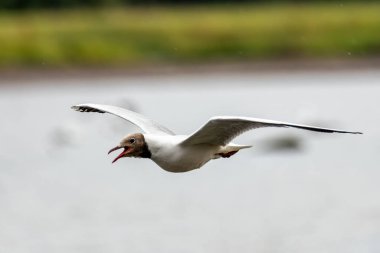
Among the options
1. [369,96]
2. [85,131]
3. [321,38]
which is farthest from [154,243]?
[321,38]

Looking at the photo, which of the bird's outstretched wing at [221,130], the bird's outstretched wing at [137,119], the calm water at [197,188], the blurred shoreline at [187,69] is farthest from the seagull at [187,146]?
the blurred shoreline at [187,69]

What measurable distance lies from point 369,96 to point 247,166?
12.3 m

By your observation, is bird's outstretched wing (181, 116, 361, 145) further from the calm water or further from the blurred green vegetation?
the blurred green vegetation

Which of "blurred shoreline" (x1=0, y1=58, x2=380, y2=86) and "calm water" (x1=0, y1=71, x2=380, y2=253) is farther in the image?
"blurred shoreline" (x1=0, y1=58, x2=380, y2=86)

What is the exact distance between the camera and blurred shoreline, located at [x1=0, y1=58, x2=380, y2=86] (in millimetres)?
43250

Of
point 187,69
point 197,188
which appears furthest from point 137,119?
point 187,69

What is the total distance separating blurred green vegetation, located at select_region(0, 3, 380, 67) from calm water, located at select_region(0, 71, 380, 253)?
14.5 ft

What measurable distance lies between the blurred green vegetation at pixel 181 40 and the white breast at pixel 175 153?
3153 cm

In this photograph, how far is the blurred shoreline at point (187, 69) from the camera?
142ft

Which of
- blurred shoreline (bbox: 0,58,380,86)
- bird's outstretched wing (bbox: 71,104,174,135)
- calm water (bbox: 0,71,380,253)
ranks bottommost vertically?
blurred shoreline (bbox: 0,58,380,86)

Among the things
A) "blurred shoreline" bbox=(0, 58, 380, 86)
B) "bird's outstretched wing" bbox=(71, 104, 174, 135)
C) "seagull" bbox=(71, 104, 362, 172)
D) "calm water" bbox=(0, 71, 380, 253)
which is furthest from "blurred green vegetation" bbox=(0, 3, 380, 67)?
"seagull" bbox=(71, 104, 362, 172)

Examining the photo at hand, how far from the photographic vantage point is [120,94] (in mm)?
41281

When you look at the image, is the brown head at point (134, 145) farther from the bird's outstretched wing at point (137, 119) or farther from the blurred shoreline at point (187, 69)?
the blurred shoreline at point (187, 69)

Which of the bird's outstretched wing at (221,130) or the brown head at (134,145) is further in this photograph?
the brown head at (134,145)
